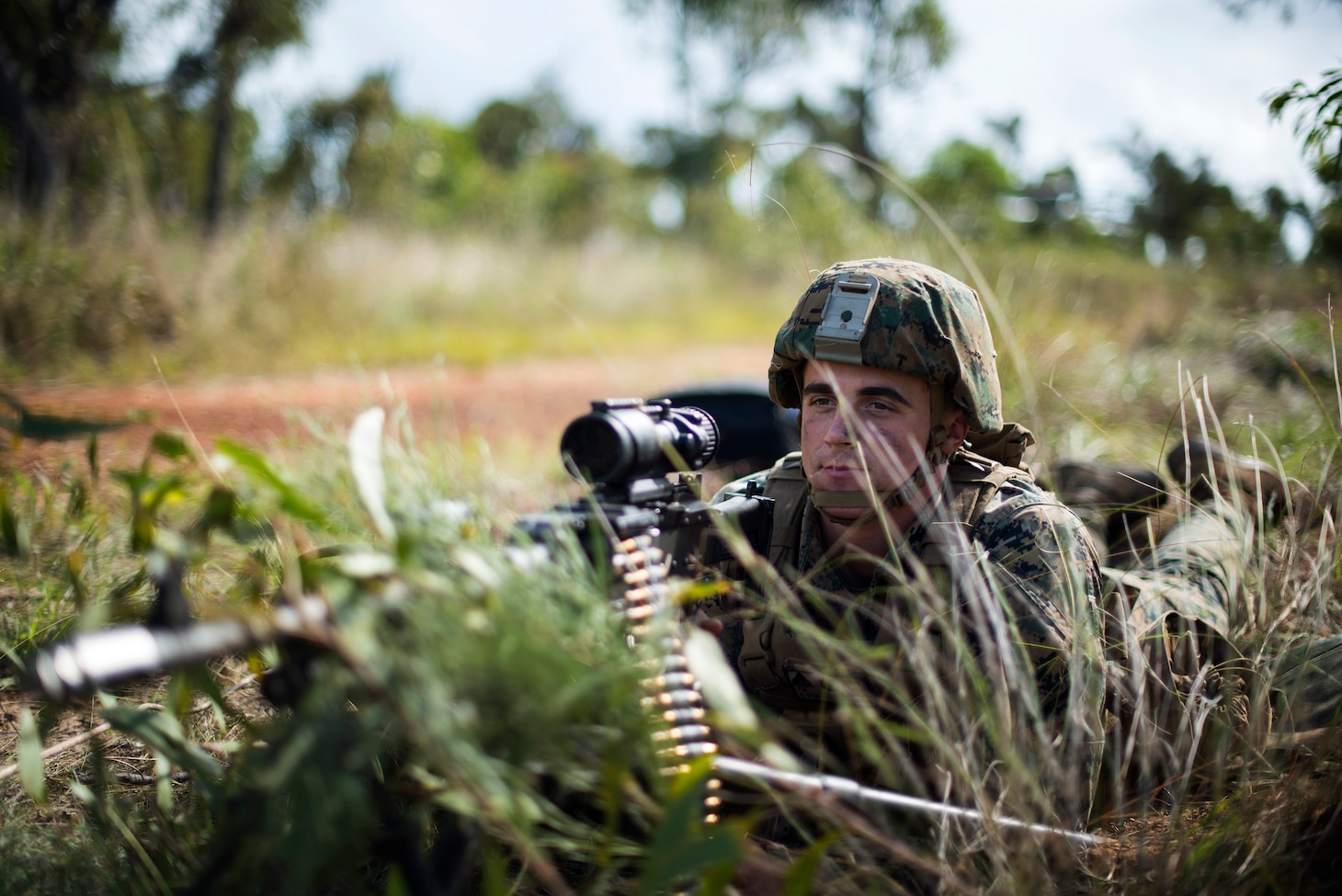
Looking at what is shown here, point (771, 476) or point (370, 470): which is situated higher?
point (370, 470)

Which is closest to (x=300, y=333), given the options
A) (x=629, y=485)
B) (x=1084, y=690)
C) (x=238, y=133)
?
(x=238, y=133)

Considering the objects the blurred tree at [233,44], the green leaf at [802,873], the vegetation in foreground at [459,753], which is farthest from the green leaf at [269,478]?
the blurred tree at [233,44]

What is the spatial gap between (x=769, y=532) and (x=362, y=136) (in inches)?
509

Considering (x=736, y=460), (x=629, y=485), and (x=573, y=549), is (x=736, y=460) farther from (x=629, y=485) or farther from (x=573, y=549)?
(x=573, y=549)

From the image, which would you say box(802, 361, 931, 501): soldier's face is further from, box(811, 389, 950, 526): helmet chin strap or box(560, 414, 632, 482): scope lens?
box(560, 414, 632, 482): scope lens

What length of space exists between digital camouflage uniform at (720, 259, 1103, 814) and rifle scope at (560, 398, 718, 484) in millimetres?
518

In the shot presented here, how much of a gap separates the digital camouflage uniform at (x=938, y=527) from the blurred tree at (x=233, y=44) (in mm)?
8258

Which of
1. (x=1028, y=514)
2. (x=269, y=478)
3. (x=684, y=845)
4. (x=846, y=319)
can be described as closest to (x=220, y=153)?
(x=846, y=319)

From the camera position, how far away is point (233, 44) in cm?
920

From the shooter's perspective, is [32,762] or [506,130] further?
[506,130]

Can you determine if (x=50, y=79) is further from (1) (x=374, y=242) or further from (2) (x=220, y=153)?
(1) (x=374, y=242)

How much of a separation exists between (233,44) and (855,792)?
988cm

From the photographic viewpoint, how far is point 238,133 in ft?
38.7

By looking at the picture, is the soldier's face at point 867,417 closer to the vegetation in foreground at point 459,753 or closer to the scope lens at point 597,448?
the vegetation in foreground at point 459,753
